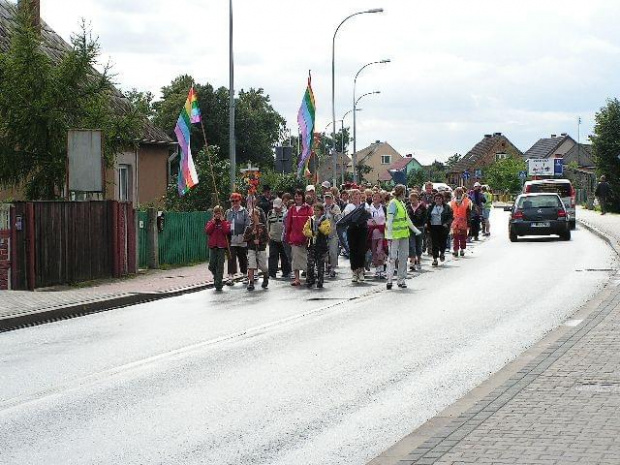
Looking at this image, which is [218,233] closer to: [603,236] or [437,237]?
[437,237]

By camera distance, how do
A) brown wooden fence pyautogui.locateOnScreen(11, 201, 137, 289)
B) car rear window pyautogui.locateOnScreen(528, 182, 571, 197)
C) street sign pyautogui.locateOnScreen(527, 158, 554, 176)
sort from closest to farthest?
brown wooden fence pyautogui.locateOnScreen(11, 201, 137, 289) → car rear window pyautogui.locateOnScreen(528, 182, 571, 197) → street sign pyautogui.locateOnScreen(527, 158, 554, 176)

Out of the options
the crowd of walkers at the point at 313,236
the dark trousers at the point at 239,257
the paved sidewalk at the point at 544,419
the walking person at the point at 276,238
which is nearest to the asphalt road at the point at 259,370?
the paved sidewalk at the point at 544,419

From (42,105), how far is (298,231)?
18.3ft

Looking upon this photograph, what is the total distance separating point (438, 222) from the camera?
89.4 ft

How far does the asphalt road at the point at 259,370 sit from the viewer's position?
8266 millimetres

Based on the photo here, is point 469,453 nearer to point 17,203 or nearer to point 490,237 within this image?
point 17,203

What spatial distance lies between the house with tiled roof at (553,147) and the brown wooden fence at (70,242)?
133m

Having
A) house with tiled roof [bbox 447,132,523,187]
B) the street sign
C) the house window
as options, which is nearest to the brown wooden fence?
the house window

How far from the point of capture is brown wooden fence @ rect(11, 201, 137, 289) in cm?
2095

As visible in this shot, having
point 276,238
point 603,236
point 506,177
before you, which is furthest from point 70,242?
point 506,177

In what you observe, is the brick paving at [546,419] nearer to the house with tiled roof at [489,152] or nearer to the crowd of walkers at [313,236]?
the crowd of walkers at [313,236]

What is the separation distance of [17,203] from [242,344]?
328 inches

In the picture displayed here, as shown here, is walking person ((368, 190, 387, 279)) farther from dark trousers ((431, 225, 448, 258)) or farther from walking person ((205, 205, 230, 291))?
dark trousers ((431, 225, 448, 258))

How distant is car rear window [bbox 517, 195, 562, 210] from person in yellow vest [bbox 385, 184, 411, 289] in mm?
16086
